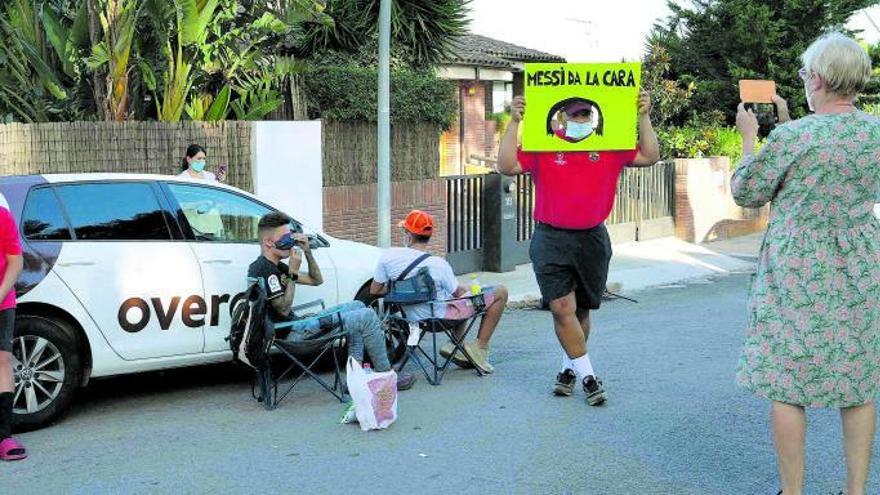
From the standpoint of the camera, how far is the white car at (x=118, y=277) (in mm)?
6500

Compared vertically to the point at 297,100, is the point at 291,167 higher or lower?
lower

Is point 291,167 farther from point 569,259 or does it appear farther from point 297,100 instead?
point 569,259

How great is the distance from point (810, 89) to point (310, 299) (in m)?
4.38

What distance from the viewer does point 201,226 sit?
7402 mm

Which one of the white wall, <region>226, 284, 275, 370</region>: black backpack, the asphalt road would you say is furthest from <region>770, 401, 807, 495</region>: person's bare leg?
the white wall

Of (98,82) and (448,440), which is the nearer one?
(448,440)

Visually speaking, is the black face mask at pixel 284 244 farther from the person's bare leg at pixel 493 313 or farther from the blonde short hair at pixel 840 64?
the blonde short hair at pixel 840 64

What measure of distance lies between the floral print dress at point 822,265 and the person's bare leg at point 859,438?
0.25 feet

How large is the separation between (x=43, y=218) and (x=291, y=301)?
5.40ft

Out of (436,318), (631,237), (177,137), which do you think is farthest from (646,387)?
(631,237)

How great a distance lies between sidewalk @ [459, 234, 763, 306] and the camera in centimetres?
1354

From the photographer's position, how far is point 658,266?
52.0ft

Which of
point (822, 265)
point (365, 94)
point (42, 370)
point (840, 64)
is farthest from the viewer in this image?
point (365, 94)

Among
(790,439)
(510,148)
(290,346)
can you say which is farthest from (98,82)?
(790,439)
